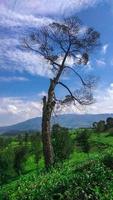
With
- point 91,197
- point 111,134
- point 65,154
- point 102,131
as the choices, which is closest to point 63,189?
point 91,197

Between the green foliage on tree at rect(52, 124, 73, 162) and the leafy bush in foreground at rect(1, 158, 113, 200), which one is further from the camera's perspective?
the green foliage on tree at rect(52, 124, 73, 162)

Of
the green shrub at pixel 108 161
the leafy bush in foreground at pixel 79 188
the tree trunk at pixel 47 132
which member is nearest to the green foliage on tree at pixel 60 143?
the tree trunk at pixel 47 132

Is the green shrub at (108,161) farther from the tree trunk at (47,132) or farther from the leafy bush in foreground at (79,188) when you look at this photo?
the tree trunk at (47,132)

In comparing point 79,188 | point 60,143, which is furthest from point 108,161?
point 60,143

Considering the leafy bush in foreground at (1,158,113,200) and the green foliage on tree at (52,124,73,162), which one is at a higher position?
the green foliage on tree at (52,124,73,162)

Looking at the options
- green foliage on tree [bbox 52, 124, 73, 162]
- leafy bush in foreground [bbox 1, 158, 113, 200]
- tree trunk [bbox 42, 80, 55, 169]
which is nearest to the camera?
leafy bush in foreground [bbox 1, 158, 113, 200]

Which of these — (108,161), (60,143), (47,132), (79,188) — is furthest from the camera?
(60,143)

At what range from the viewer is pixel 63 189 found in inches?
694

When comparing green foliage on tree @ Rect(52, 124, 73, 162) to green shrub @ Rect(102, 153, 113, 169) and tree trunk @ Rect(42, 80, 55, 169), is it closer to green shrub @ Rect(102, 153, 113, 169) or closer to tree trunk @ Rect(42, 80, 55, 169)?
tree trunk @ Rect(42, 80, 55, 169)

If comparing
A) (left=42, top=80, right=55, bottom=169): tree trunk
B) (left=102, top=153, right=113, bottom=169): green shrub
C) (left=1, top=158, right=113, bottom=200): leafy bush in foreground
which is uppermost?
(left=42, top=80, right=55, bottom=169): tree trunk

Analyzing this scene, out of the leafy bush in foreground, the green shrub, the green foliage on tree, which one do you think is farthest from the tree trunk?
the green foliage on tree

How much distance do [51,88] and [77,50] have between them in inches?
191

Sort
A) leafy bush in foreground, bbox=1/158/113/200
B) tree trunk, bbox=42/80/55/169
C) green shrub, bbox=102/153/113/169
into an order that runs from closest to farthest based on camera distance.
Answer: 1. leafy bush in foreground, bbox=1/158/113/200
2. green shrub, bbox=102/153/113/169
3. tree trunk, bbox=42/80/55/169

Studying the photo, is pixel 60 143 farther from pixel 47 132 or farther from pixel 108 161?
pixel 108 161
